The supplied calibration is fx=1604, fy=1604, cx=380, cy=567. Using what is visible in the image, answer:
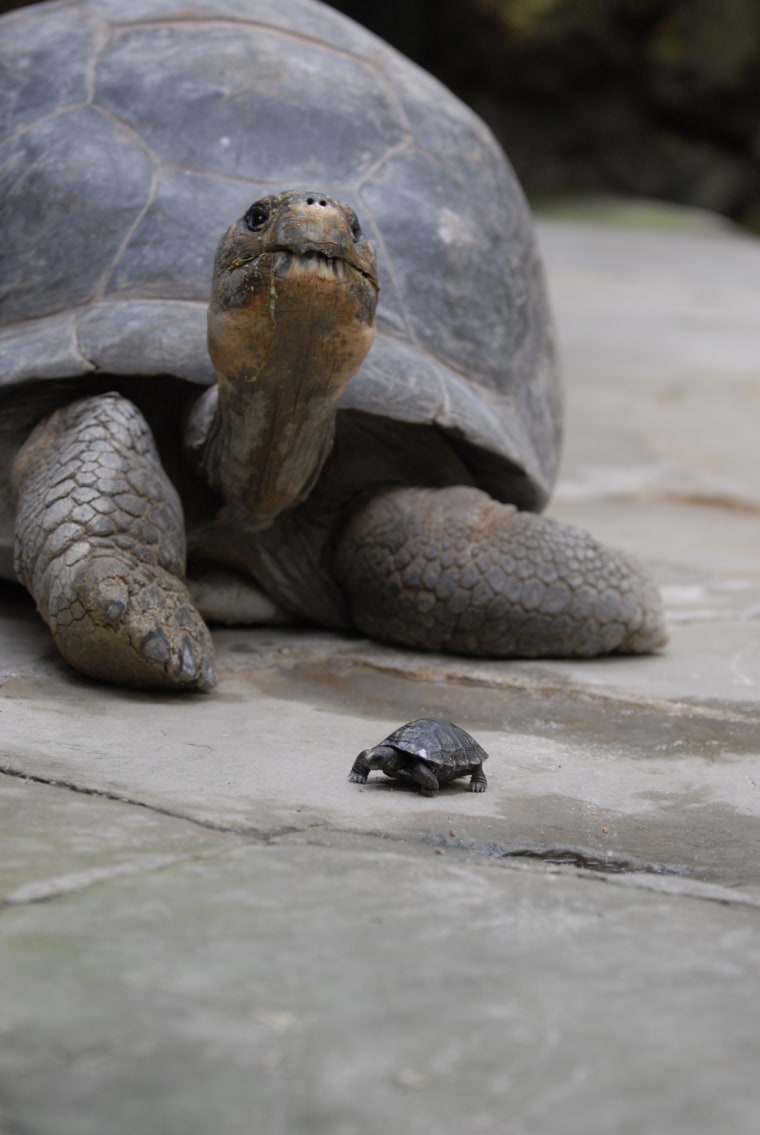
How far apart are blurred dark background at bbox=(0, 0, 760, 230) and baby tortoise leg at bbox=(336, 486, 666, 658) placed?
1263 cm

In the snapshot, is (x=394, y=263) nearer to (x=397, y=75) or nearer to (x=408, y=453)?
(x=408, y=453)

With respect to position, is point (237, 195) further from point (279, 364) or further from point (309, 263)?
point (309, 263)

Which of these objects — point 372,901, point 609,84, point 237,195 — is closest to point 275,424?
point 237,195

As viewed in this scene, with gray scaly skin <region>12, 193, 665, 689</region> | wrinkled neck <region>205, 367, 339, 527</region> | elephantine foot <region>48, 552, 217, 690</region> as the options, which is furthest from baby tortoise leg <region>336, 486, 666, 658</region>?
elephantine foot <region>48, 552, 217, 690</region>

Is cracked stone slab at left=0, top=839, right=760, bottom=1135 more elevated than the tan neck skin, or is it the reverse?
the tan neck skin

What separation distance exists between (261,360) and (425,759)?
3.36ft

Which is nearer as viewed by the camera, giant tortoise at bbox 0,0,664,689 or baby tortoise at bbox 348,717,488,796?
baby tortoise at bbox 348,717,488,796

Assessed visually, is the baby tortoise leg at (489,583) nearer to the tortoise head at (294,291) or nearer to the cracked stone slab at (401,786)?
the cracked stone slab at (401,786)

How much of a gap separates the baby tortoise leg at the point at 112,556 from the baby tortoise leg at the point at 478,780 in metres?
0.74

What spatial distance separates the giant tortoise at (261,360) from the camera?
2.98m

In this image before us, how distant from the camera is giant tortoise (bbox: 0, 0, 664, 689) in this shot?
2.98m

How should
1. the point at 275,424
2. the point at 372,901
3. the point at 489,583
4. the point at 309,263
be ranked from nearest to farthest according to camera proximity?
1. the point at 372,901
2. the point at 309,263
3. the point at 275,424
4. the point at 489,583

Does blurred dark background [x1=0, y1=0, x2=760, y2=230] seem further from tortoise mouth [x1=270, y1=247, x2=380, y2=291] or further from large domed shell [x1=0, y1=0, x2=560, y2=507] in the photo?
tortoise mouth [x1=270, y1=247, x2=380, y2=291]

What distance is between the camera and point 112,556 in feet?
9.81
